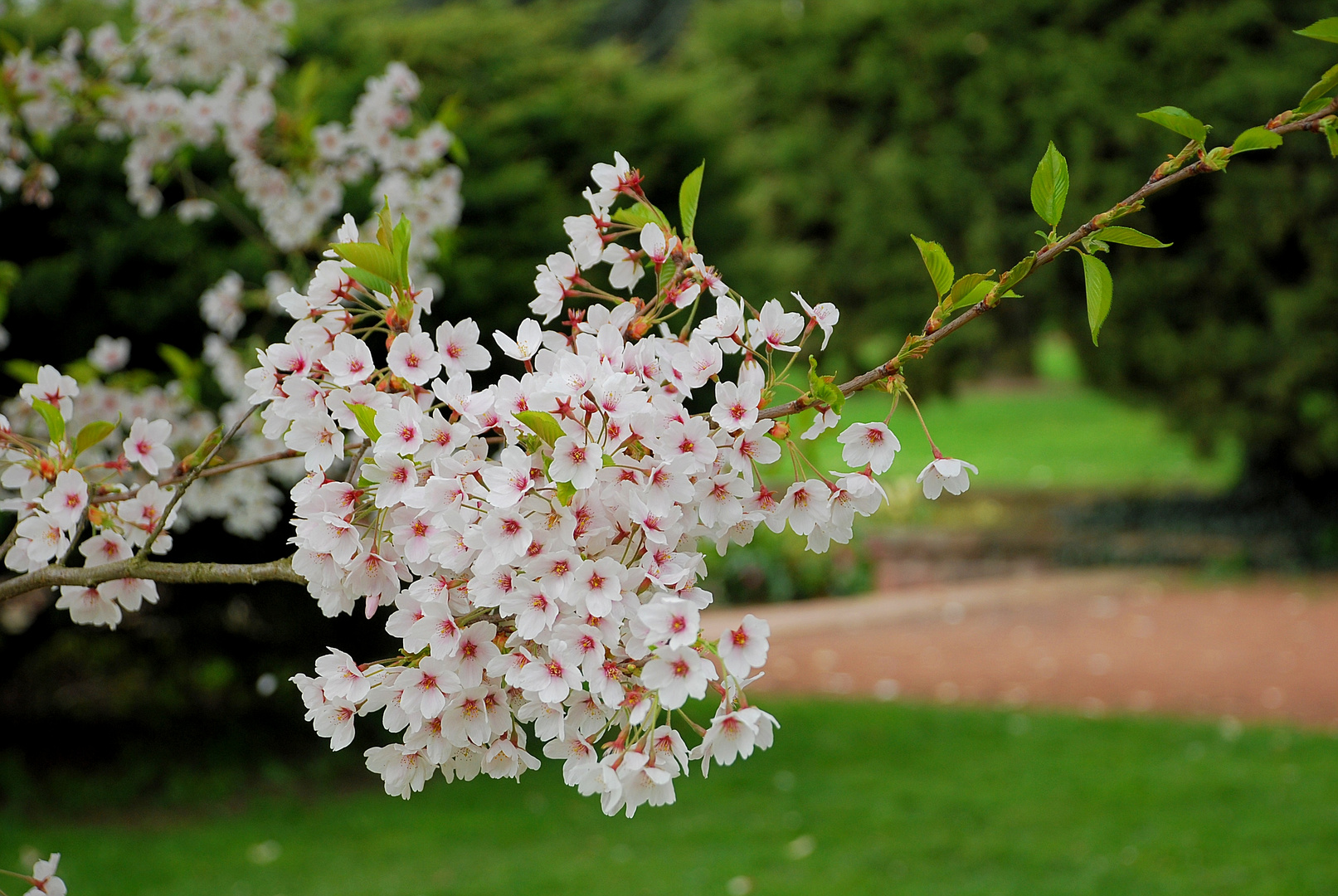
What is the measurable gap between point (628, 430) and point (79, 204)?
12.4ft

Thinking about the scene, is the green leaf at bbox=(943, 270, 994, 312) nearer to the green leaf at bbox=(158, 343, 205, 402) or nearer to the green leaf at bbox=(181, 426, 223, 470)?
the green leaf at bbox=(181, 426, 223, 470)

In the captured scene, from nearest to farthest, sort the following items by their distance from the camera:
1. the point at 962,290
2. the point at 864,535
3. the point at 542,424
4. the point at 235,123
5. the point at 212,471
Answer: the point at 542,424
the point at 962,290
the point at 212,471
the point at 235,123
the point at 864,535

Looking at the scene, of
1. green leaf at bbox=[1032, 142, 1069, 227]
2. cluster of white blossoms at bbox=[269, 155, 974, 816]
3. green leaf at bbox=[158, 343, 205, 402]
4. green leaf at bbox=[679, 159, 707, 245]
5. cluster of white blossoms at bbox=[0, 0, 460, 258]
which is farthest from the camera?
cluster of white blossoms at bbox=[0, 0, 460, 258]

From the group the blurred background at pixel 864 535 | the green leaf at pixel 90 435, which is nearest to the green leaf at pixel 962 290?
the green leaf at pixel 90 435

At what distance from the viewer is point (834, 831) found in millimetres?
4105

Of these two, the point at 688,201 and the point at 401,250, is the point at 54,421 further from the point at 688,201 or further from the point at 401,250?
the point at 688,201

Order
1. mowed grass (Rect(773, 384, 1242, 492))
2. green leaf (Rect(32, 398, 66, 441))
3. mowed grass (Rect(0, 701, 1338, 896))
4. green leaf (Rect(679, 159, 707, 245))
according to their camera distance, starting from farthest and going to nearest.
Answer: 1. mowed grass (Rect(773, 384, 1242, 492))
2. mowed grass (Rect(0, 701, 1338, 896))
3. green leaf (Rect(32, 398, 66, 441))
4. green leaf (Rect(679, 159, 707, 245))

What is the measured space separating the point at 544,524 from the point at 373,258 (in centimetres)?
32

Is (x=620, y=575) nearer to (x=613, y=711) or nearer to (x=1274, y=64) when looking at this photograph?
(x=613, y=711)

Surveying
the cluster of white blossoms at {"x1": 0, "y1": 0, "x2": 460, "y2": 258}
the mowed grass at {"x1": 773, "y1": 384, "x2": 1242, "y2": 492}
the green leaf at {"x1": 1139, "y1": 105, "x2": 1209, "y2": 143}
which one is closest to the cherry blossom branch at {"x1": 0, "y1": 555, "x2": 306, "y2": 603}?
the green leaf at {"x1": 1139, "y1": 105, "x2": 1209, "y2": 143}

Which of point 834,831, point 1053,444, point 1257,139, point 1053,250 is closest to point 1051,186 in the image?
point 1053,250

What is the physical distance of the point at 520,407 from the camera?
3.51 ft

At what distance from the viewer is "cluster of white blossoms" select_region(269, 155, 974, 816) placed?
1007 millimetres

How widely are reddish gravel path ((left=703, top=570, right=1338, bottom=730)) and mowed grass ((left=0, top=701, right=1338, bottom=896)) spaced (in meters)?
0.92
